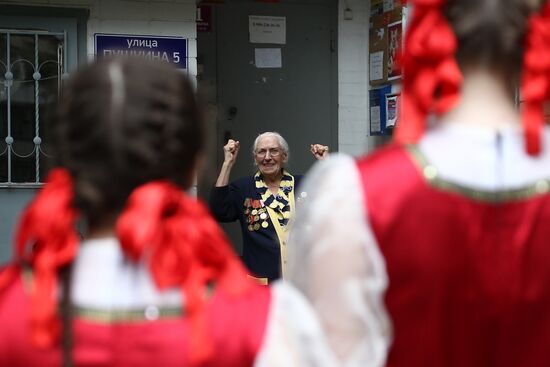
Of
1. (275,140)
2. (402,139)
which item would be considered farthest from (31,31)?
(402,139)

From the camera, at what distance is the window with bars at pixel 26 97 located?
19.5 feet

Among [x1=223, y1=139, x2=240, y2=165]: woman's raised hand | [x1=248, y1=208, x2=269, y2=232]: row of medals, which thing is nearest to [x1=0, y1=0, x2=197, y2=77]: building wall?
[x1=223, y1=139, x2=240, y2=165]: woman's raised hand

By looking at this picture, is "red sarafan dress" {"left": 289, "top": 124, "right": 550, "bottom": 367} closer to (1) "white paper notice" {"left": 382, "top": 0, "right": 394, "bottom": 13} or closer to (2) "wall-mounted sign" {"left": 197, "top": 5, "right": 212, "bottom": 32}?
(1) "white paper notice" {"left": 382, "top": 0, "right": 394, "bottom": 13}

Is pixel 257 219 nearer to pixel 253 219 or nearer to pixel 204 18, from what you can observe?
pixel 253 219

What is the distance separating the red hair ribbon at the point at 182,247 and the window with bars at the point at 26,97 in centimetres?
461

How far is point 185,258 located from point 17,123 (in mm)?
4737

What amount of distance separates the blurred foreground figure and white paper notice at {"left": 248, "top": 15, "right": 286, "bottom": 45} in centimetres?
571

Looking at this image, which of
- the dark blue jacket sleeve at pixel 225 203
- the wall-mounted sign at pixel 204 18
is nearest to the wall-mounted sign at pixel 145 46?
the dark blue jacket sleeve at pixel 225 203

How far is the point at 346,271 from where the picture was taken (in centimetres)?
172

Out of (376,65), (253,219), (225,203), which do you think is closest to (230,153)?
(225,203)

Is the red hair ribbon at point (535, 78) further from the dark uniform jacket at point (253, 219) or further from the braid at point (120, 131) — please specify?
the dark uniform jacket at point (253, 219)

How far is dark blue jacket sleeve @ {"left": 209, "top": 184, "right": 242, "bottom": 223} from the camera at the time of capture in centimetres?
571

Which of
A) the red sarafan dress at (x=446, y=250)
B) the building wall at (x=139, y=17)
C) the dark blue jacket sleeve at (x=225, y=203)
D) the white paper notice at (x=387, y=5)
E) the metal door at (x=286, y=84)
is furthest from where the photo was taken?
the metal door at (x=286, y=84)

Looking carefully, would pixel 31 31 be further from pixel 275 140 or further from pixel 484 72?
pixel 484 72
